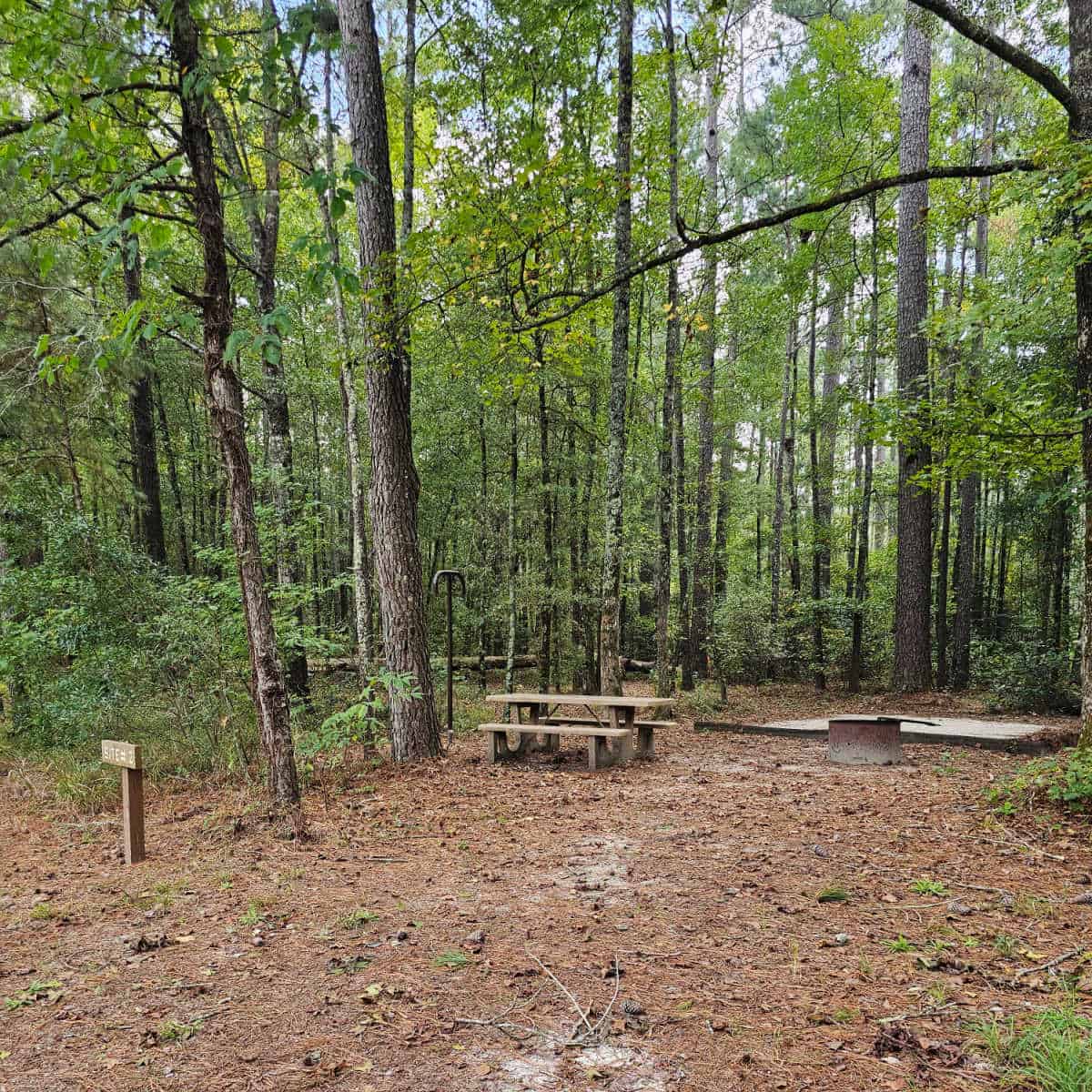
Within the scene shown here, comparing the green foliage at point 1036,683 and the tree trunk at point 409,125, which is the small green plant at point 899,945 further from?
the green foliage at point 1036,683

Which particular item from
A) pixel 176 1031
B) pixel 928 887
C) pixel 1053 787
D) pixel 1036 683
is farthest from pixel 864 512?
pixel 176 1031

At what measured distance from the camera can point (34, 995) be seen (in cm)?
275

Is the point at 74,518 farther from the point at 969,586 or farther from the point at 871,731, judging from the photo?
the point at 969,586

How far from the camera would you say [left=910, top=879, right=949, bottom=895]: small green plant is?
3477 mm

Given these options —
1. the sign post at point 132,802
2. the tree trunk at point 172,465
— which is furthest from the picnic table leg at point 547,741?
the tree trunk at point 172,465

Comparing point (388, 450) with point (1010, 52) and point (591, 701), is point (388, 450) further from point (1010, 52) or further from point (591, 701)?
point (1010, 52)

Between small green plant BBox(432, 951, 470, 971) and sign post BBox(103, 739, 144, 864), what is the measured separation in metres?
2.62

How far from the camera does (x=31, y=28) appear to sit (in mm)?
3371

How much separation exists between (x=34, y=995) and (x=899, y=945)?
366 centimetres

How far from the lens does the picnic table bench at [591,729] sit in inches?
274

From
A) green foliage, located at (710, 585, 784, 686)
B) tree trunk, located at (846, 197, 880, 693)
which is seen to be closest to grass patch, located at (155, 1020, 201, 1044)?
green foliage, located at (710, 585, 784, 686)

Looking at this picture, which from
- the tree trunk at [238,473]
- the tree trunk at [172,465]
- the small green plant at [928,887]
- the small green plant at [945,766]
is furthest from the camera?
the tree trunk at [172,465]

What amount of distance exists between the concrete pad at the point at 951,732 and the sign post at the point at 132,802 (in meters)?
7.11

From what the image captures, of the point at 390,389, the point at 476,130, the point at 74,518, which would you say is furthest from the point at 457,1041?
the point at 476,130
